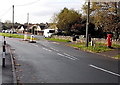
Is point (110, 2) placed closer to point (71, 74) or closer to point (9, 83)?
point (71, 74)

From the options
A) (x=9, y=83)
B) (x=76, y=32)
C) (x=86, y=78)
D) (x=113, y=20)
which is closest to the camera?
(x=9, y=83)

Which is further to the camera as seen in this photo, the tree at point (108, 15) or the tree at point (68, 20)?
the tree at point (68, 20)

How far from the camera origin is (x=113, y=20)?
29.5m

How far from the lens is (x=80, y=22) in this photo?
167 ft

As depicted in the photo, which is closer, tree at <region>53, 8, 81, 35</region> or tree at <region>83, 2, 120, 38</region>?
tree at <region>83, 2, 120, 38</region>

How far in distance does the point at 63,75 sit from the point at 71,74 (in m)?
0.46

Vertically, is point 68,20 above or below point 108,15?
above

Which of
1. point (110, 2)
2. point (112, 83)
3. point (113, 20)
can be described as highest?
point (110, 2)

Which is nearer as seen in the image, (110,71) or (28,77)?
(28,77)

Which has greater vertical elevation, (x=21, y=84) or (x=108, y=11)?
(x=108, y=11)

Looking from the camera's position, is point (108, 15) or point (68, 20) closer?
point (108, 15)

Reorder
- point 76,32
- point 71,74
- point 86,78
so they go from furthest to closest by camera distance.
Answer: point 76,32, point 71,74, point 86,78

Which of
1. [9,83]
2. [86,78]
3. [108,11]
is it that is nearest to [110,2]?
[108,11]

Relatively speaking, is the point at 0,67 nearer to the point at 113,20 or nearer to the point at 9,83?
the point at 9,83
